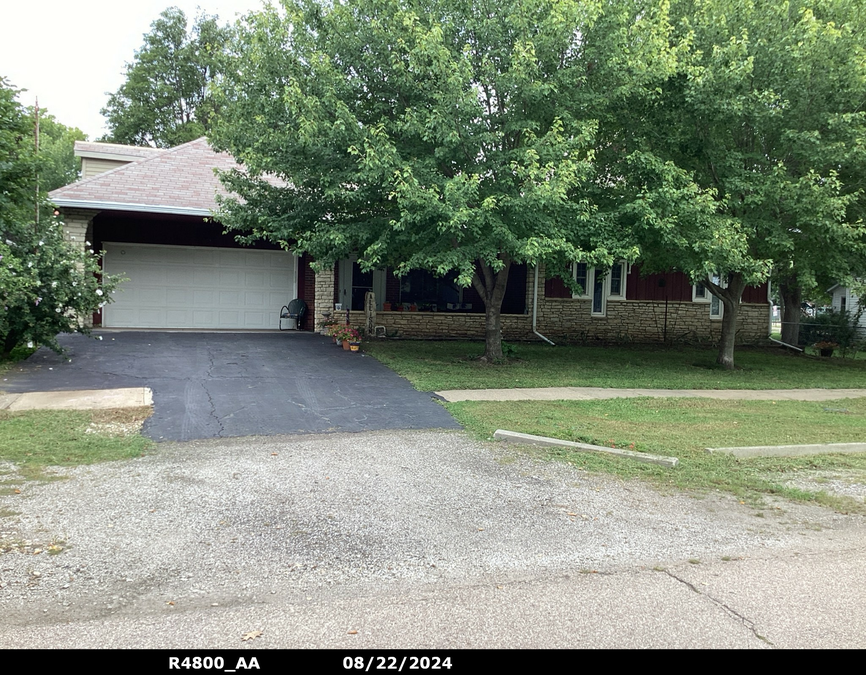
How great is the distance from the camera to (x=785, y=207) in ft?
43.3

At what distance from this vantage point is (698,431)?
28.9 ft

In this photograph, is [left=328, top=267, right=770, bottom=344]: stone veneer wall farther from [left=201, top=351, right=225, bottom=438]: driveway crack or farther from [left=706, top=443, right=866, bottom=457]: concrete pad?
[left=706, top=443, right=866, bottom=457]: concrete pad

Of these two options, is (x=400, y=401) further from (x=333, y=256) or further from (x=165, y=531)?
(x=165, y=531)

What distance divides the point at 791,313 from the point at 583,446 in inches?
807

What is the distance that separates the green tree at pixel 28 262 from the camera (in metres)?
10.9

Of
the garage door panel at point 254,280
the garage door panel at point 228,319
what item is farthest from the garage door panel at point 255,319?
the garage door panel at point 254,280

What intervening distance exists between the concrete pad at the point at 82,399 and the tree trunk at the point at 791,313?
21.3 meters

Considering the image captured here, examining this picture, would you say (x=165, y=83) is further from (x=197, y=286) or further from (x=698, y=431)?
(x=698, y=431)

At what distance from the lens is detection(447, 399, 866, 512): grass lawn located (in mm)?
6656

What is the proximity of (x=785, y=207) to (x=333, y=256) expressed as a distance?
29.7 feet

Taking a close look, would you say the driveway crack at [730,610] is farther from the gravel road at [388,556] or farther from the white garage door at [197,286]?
the white garage door at [197,286]

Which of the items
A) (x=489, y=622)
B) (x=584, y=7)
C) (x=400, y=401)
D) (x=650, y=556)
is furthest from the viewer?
(x=584, y=7)

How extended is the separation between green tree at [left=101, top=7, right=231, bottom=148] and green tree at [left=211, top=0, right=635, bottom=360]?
96.7 feet
